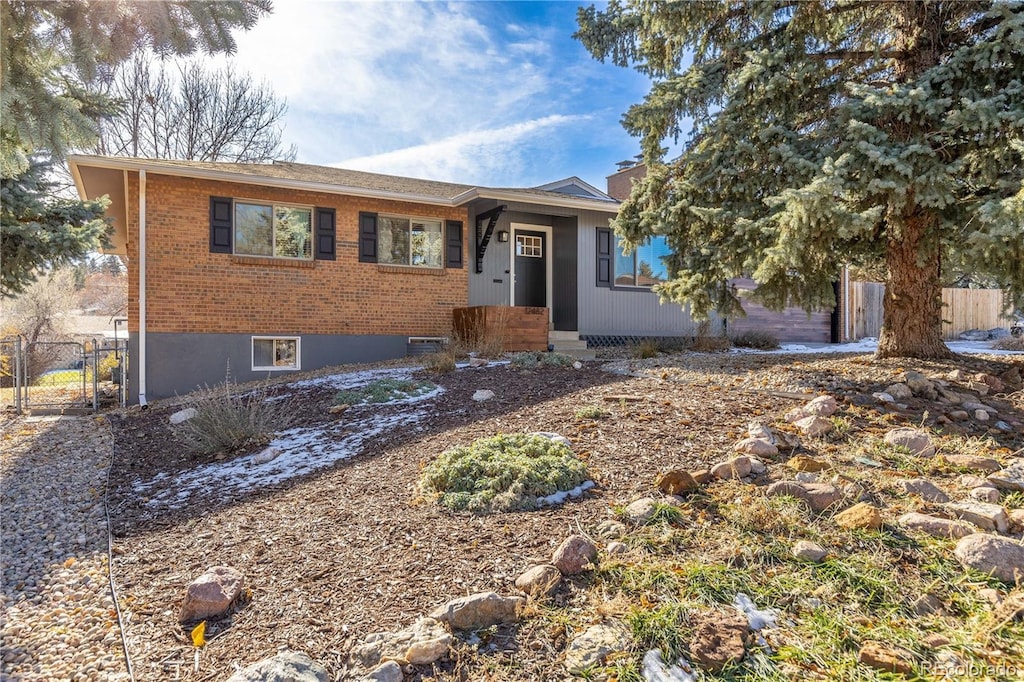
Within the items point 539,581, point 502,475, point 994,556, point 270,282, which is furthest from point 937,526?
point 270,282

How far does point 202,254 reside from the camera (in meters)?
8.81

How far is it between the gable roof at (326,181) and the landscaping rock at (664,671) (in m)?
8.36

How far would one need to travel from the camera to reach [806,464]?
130 inches

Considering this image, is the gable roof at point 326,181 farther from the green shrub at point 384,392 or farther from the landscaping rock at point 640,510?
the landscaping rock at point 640,510

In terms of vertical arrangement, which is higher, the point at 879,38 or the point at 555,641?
the point at 879,38

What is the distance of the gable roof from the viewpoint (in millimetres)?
8289

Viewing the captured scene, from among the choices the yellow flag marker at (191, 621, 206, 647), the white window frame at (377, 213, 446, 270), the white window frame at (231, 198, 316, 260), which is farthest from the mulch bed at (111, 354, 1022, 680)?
the white window frame at (377, 213, 446, 270)

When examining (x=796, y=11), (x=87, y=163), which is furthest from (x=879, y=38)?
(x=87, y=163)

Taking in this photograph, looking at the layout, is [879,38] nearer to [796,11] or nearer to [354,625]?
[796,11]

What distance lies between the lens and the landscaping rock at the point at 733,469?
10.6 ft

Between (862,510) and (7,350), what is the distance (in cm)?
1624

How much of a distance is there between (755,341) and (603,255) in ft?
11.7

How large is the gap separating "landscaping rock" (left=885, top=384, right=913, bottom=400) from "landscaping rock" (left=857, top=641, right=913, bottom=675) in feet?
10.4

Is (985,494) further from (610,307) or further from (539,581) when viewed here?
(610,307)
